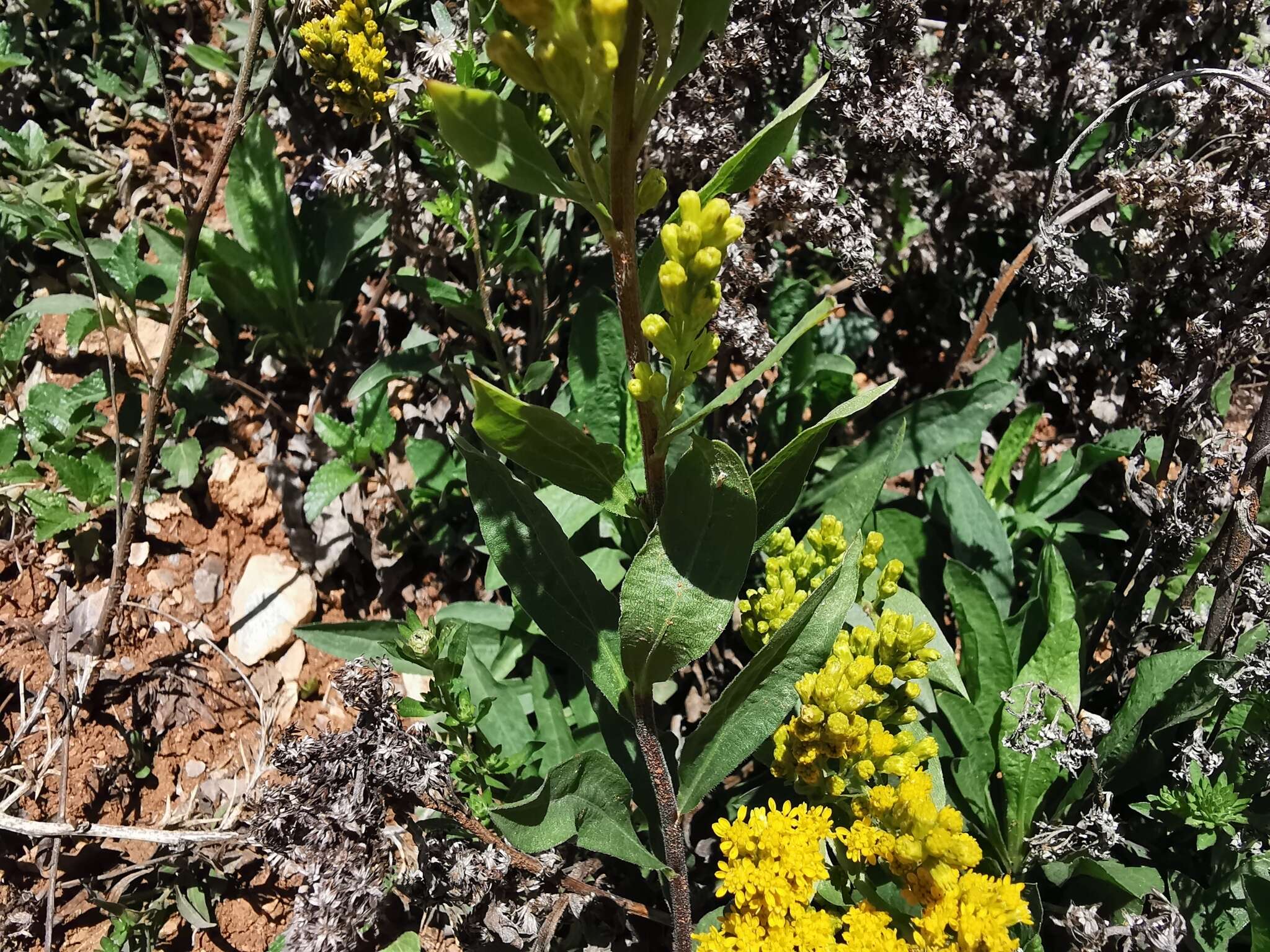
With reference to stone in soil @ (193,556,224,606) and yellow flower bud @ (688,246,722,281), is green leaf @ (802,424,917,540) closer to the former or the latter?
yellow flower bud @ (688,246,722,281)

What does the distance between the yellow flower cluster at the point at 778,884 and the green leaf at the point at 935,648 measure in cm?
77

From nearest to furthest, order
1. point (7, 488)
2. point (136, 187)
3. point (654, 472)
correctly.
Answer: point (654, 472) < point (7, 488) < point (136, 187)

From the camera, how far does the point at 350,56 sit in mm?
2355

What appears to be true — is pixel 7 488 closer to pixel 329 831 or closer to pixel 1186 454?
pixel 329 831

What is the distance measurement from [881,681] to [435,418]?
76.5 inches

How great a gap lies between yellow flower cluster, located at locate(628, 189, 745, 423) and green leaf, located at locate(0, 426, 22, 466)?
103 inches

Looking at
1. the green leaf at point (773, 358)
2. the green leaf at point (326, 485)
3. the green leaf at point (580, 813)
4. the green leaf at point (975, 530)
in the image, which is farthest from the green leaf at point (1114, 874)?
the green leaf at point (326, 485)

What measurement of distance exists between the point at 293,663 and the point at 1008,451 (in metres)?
2.44

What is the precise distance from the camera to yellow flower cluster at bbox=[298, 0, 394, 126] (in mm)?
2338

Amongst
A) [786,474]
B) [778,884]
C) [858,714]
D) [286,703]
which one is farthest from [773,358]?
[286,703]

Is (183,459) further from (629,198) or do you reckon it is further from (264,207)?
(629,198)

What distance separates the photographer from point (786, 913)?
1.74 meters

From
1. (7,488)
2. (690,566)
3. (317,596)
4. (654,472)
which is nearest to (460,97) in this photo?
(654,472)

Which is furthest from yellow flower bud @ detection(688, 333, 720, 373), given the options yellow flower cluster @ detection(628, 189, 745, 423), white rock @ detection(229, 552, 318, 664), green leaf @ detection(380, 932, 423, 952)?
white rock @ detection(229, 552, 318, 664)
